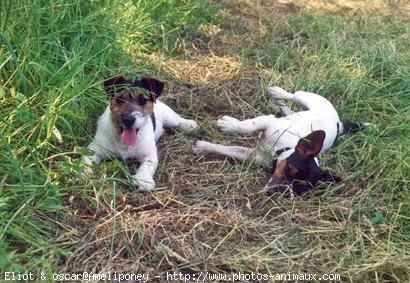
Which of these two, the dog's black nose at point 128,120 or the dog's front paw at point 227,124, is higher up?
the dog's black nose at point 128,120

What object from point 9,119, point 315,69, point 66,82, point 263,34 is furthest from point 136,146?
point 263,34

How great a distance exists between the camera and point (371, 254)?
353cm

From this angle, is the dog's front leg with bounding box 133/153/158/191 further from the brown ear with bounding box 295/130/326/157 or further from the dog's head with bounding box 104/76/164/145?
the brown ear with bounding box 295/130/326/157

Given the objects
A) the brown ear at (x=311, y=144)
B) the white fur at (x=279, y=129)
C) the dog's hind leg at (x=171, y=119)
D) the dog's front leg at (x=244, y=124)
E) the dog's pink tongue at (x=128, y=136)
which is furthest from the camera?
the dog's hind leg at (x=171, y=119)

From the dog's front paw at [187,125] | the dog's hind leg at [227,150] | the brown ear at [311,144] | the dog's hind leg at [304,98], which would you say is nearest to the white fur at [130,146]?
the dog's hind leg at [227,150]

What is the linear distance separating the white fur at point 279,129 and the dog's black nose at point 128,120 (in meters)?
0.73

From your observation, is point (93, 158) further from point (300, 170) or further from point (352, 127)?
point (352, 127)

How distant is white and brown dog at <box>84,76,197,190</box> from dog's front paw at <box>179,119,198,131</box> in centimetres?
61

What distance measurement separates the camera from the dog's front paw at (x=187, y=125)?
16.7 feet

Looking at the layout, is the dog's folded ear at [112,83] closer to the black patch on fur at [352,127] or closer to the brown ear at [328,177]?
the brown ear at [328,177]

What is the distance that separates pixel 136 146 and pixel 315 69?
263 centimetres

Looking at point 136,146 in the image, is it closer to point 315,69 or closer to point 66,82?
point 66,82

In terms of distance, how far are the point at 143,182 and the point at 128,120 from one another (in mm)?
526

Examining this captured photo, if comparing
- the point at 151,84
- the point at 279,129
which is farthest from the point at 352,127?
the point at 151,84
